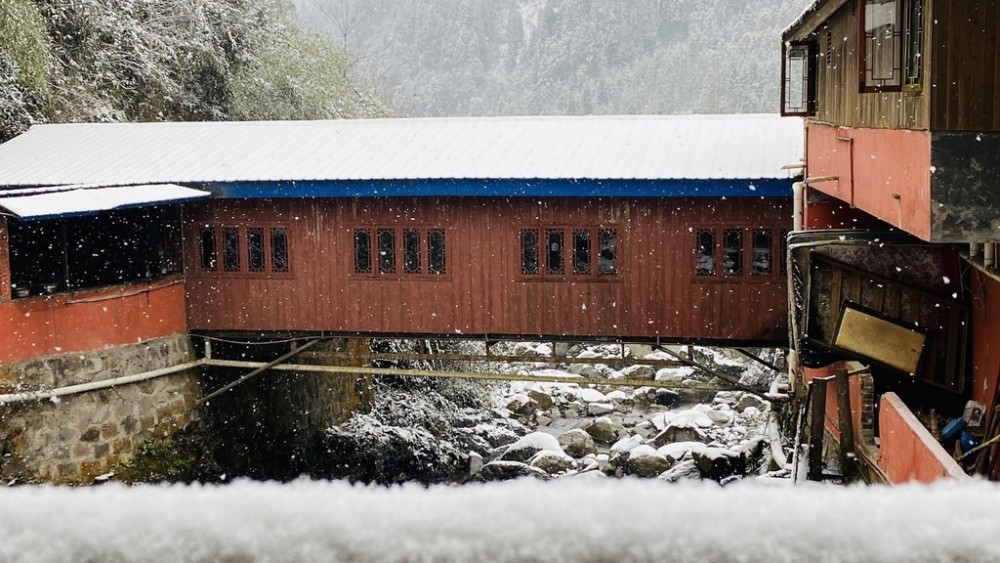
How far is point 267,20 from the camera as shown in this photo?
28672mm

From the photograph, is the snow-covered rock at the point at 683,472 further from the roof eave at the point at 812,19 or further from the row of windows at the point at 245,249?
the roof eave at the point at 812,19

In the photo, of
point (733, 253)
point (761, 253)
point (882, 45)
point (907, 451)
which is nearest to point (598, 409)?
point (733, 253)

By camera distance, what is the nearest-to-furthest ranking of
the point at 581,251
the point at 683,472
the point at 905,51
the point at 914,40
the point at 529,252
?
the point at 914,40 → the point at 905,51 → the point at 581,251 → the point at 529,252 → the point at 683,472

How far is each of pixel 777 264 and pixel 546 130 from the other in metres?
5.13

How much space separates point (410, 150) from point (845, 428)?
855cm

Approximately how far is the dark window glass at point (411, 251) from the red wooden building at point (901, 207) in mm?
5574

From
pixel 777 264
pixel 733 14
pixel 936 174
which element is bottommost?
pixel 777 264

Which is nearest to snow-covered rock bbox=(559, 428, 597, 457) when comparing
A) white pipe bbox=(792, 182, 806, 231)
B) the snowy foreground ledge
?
white pipe bbox=(792, 182, 806, 231)

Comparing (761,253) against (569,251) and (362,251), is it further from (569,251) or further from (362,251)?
(362,251)

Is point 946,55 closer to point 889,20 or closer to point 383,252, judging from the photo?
point 889,20

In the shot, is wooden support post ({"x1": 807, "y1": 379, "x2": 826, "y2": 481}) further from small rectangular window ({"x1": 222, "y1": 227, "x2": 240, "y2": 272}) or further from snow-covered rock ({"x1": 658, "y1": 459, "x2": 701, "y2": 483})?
small rectangular window ({"x1": 222, "y1": 227, "x2": 240, "y2": 272})

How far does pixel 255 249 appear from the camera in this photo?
52.2 ft

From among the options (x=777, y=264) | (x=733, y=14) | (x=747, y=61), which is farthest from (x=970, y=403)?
(x=733, y=14)

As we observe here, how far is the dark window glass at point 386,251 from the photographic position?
15.4 m
